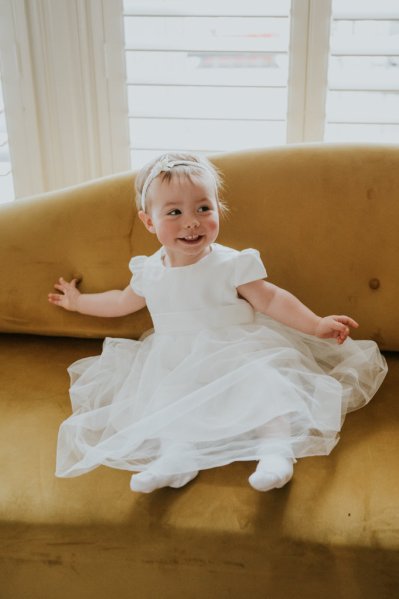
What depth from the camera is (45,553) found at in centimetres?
122

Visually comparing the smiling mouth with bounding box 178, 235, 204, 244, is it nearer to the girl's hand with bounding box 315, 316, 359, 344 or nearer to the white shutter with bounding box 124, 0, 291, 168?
the girl's hand with bounding box 315, 316, 359, 344

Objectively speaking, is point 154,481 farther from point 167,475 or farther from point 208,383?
point 208,383

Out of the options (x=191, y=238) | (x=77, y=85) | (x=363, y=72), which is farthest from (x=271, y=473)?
(x=77, y=85)

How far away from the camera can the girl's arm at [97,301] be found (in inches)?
63.8

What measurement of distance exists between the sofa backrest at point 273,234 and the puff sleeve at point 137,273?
0.19 ft

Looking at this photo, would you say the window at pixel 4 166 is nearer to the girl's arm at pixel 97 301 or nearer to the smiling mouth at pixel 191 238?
the girl's arm at pixel 97 301

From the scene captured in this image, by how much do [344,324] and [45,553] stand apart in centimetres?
71

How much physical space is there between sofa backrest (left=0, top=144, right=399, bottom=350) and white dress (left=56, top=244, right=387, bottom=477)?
0.11 meters

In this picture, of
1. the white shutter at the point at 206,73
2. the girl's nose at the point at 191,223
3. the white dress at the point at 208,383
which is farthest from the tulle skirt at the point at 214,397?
the white shutter at the point at 206,73

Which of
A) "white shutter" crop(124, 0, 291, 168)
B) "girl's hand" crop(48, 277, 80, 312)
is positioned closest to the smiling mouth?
"girl's hand" crop(48, 277, 80, 312)

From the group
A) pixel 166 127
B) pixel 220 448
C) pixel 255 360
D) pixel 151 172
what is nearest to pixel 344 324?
pixel 255 360

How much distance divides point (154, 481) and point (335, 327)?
475mm

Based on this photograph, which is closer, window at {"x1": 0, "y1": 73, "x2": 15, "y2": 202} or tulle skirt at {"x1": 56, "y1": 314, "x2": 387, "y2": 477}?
tulle skirt at {"x1": 56, "y1": 314, "x2": 387, "y2": 477}

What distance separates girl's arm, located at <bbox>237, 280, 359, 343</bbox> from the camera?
142 centimetres
